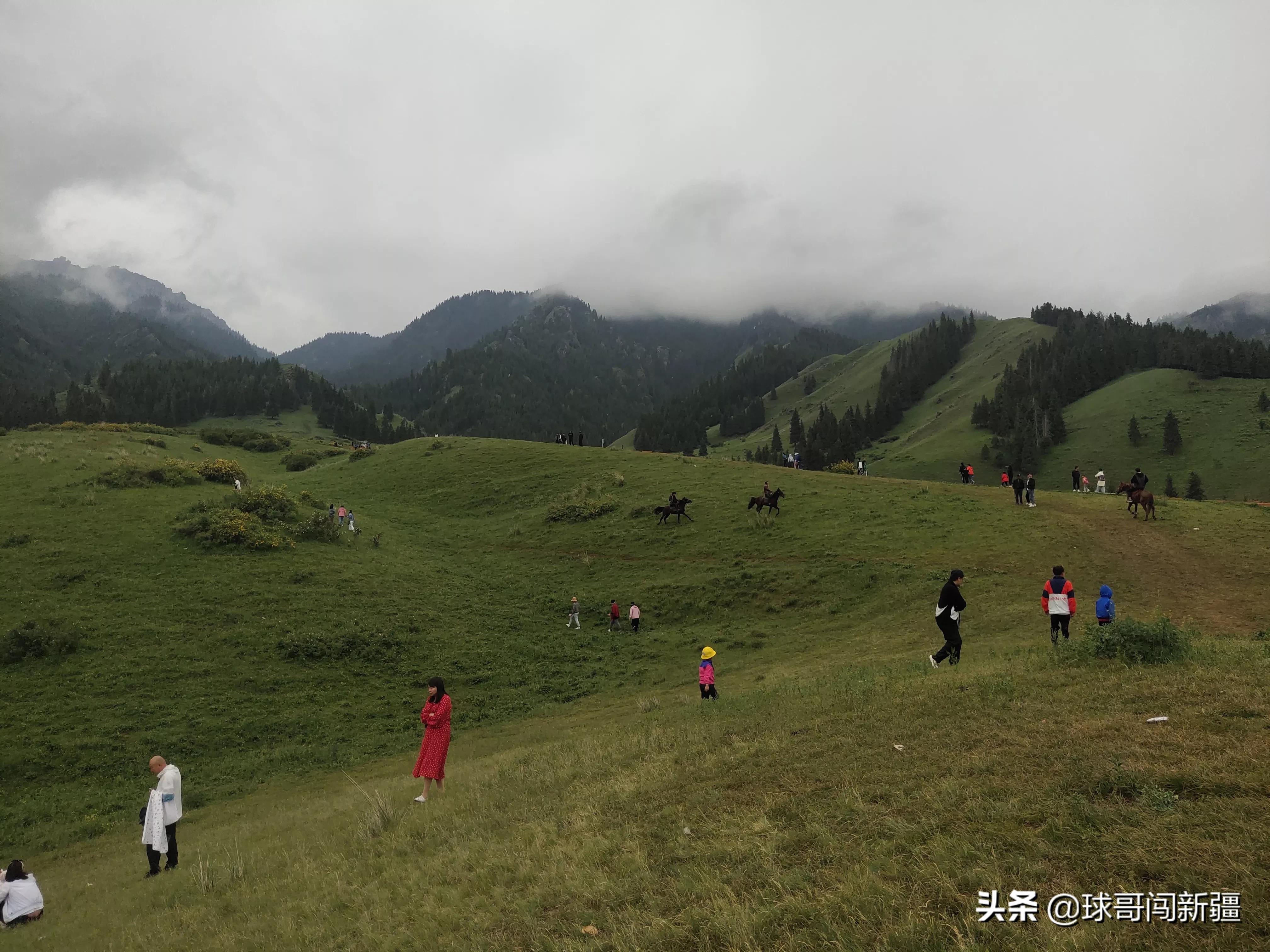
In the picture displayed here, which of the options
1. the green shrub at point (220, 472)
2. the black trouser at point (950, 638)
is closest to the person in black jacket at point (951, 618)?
the black trouser at point (950, 638)

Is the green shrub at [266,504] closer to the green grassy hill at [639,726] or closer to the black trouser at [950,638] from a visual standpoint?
the green grassy hill at [639,726]

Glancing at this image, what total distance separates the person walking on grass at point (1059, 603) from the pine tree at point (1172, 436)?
129 metres

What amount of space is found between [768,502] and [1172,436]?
378 ft

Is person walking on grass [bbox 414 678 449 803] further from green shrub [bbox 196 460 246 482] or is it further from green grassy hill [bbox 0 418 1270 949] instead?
green shrub [bbox 196 460 246 482]

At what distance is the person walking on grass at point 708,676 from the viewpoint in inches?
732

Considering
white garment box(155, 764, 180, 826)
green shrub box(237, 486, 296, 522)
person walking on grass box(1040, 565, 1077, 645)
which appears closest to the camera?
white garment box(155, 764, 180, 826)

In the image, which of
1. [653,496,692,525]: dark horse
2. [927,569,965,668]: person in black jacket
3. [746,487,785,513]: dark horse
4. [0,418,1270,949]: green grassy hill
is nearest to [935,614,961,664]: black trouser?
[927,569,965,668]: person in black jacket

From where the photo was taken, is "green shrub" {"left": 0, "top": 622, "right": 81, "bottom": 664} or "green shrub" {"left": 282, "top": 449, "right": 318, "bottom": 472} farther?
"green shrub" {"left": 282, "top": 449, "right": 318, "bottom": 472}

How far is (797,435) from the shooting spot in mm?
163125

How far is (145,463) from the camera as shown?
5350cm

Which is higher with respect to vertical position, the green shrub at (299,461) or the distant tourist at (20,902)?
the green shrub at (299,461)

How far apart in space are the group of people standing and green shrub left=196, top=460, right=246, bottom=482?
57.1m

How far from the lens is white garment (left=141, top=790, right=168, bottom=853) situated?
12930 mm

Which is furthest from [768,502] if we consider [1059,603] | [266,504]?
[266,504]
